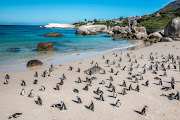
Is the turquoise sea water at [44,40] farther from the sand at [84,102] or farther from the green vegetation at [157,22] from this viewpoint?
Answer: the green vegetation at [157,22]

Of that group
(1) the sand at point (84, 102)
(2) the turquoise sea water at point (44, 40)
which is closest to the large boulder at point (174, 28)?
(2) the turquoise sea water at point (44, 40)

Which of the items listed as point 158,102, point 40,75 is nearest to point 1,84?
point 40,75

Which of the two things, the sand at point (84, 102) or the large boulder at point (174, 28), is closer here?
the sand at point (84, 102)

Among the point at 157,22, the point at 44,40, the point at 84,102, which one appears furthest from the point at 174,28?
the point at 157,22

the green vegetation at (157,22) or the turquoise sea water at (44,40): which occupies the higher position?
the green vegetation at (157,22)

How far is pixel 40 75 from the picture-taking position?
14.9 meters

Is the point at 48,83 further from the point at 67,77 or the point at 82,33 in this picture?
the point at 82,33

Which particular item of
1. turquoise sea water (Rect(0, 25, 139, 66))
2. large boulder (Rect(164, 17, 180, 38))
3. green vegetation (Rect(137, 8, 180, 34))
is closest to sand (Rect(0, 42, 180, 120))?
turquoise sea water (Rect(0, 25, 139, 66))

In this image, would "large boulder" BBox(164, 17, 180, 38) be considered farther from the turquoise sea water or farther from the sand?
the sand

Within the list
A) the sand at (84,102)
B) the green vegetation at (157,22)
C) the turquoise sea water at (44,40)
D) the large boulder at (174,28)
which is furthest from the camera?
the green vegetation at (157,22)

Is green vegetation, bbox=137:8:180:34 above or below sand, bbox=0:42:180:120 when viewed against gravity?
above

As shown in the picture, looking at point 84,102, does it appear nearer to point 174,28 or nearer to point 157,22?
point 174,28

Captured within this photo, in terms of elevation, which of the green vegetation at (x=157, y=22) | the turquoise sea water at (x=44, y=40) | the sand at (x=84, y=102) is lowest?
the sand at (x=84, y=102)

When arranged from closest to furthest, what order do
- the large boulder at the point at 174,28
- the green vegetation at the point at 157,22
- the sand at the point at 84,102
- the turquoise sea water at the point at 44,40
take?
the sand at the point at 84,102
the turquoise sea water at the point at 44,40
the large boulder at the point at 174,28
the green vegetation at the point at 157,22
